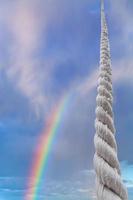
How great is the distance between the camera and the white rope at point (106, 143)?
188cm

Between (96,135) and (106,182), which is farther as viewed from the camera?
(96,135)

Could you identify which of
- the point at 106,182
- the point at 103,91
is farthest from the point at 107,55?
the point at 106,182

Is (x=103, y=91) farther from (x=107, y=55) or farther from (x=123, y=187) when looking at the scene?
(x=123, y=187)

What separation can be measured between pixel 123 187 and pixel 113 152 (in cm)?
21

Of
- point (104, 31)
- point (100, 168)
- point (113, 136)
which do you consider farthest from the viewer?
point (104, 31)

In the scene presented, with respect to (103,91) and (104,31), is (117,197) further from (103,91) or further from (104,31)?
(104,31)

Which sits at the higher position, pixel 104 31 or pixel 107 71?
pixel 104 31

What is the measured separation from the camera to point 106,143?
79.9 inches

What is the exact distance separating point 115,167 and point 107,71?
61cm

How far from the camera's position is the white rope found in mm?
1885

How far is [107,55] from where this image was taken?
7.27ft

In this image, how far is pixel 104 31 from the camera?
7.69 ft

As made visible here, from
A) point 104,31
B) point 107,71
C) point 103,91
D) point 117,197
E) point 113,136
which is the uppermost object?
point 104,31

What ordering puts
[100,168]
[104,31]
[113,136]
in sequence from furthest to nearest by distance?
[104,31] < [113,136] < [100,168]
